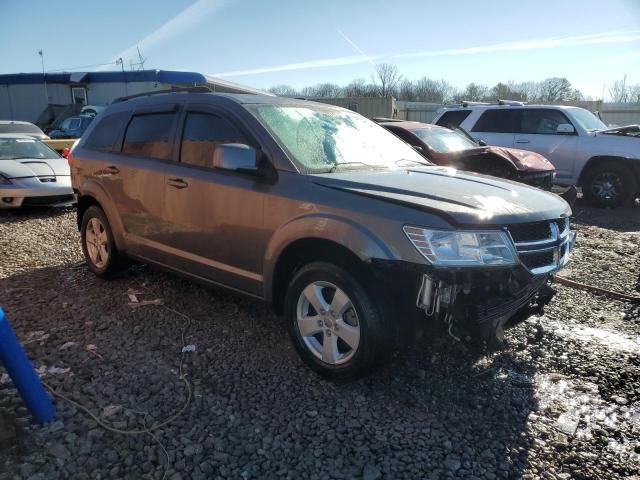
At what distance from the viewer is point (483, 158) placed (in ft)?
27.9

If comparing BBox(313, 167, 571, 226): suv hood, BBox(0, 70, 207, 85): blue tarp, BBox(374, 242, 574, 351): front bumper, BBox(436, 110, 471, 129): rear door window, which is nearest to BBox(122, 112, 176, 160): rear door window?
BBox(313, 167, 571, 226): suv hood

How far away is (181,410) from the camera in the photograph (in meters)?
3.00

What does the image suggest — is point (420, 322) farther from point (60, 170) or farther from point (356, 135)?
point (60, 170)

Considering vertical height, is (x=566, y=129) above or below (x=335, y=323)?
above

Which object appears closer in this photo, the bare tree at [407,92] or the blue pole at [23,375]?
the blue pole at [23,375]

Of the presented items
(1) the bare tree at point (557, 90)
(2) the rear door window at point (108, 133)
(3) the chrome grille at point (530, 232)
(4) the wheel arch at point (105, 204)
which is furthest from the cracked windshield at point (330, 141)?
(1) the bare tree at point (557, 90)

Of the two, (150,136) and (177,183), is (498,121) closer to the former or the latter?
(150,136)

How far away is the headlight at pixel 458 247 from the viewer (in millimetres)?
2812

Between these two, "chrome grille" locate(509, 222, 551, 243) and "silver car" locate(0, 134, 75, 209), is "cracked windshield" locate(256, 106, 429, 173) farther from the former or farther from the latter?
"silver car" locate(0, 134, 75, 209)

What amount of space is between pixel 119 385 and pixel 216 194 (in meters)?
1.49

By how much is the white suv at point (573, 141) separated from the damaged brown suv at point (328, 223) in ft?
22.8

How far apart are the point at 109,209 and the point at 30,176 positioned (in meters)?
Result: 5.00

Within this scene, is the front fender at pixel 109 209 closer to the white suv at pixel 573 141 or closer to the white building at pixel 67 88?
the white suv at pixel 573 141

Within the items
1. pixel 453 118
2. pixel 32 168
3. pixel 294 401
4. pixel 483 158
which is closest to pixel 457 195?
pixel 294 401
